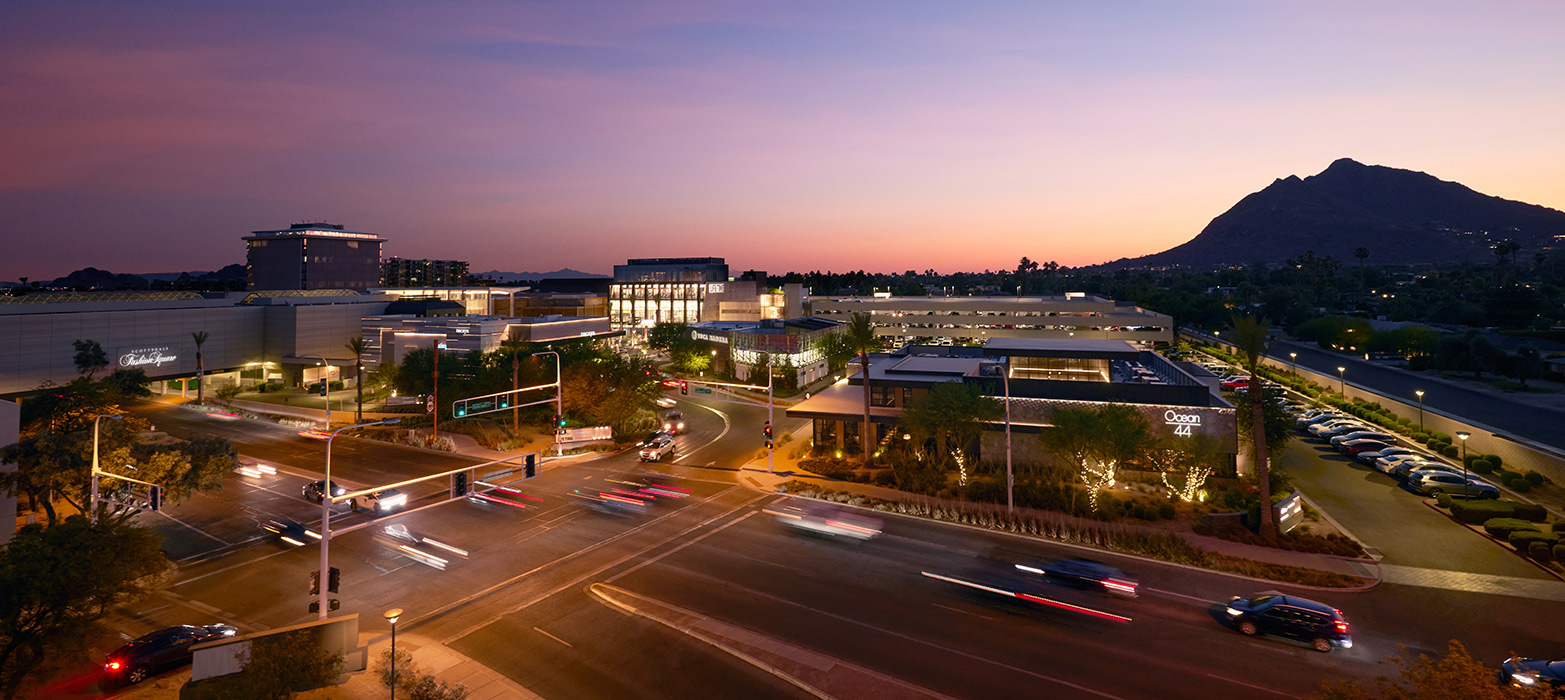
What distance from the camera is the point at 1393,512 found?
36.0 meters

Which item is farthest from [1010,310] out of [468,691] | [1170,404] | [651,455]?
[468,691]

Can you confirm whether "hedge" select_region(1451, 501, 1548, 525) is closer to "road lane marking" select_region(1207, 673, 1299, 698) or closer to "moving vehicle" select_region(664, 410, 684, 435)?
"road lane marking" select_region(1207, 673, 1299, 698)

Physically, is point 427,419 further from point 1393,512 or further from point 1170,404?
point 1393,512

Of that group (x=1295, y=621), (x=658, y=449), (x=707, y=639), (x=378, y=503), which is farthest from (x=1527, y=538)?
(x=378, y=503)

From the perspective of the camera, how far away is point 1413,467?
41500 mm

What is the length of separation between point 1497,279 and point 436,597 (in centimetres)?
23981

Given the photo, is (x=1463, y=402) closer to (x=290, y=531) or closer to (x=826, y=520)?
(x=826, y=520)

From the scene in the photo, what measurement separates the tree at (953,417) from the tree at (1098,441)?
486 centimetres

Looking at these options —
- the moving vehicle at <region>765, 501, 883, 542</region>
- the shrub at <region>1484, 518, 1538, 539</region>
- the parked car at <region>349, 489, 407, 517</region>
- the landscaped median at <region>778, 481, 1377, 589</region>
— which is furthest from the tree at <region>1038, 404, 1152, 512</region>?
the parked car at <region>349, 489, 407, 517</region>

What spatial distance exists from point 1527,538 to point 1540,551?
1.32 meters

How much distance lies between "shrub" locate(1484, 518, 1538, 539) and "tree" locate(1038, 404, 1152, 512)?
15.2 m

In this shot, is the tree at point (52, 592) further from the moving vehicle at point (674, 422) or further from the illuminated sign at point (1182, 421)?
the illuminated sign at point (1182, 421)

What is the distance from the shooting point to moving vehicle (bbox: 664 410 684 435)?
60656 millimetres

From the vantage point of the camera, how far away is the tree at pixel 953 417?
43.6 m
